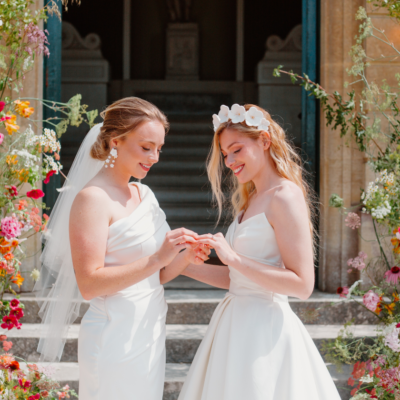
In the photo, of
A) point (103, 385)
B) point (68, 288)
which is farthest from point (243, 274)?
point (68, 288)

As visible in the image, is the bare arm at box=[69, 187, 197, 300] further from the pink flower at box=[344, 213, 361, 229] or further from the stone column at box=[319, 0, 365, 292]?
the stone column at box=[319, 0, 365, 292]

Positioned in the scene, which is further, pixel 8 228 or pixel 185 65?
pixel 185 65

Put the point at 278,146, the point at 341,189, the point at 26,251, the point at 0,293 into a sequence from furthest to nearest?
the point at 341,189, the point at 26,251, the point at 0,293, the point at 278,146

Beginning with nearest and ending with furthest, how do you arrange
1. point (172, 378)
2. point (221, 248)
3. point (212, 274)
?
1. point (221, 248)
2. point (212, 274)
3. point (172, 378)

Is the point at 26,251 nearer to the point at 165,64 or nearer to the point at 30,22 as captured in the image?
the point at 30,22

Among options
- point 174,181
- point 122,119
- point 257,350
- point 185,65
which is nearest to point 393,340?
point 257,350

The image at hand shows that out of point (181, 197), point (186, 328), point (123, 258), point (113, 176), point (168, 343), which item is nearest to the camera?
point (123, 258)

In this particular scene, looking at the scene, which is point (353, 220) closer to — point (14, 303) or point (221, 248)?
point (221, 248)

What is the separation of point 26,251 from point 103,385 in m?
2.28

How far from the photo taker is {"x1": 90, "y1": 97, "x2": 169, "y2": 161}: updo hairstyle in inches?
80.8

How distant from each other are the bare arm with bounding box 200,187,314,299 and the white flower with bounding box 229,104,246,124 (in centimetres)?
42

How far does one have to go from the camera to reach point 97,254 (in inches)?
75.4

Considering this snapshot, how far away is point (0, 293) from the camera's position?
2895 millimetres

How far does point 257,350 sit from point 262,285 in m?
0.28
